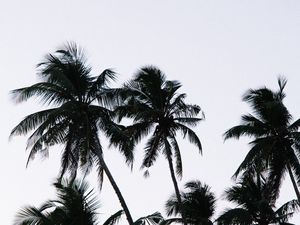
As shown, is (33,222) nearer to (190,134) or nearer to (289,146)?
(190,134)

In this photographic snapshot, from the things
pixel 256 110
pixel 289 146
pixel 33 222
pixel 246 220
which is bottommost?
pixel 33 222

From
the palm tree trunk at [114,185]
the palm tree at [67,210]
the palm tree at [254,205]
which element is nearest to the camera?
the palm tree at [67,210]

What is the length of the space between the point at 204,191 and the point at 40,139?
10.6m

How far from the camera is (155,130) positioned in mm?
27203

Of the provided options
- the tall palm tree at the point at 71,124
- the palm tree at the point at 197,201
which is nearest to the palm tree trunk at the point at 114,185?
the tall palm tree at the point at 71,124

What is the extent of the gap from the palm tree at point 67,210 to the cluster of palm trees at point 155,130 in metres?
6.01

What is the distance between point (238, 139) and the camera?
97.0ft

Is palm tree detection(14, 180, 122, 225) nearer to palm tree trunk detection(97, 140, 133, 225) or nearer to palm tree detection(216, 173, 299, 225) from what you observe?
palm tree trunk detection(97, 140, 133, 225)

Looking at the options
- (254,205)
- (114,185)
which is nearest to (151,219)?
(114,185)

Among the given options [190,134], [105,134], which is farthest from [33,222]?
[190,134]

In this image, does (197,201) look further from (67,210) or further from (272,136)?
(67,210)

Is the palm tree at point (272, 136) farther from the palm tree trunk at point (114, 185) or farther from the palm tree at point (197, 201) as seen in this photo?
the palm tree trunk at point (114, 185)

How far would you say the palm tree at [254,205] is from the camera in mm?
26859

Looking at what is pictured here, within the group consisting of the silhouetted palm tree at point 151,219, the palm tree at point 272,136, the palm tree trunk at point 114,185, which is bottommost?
the silhouetted palm tree at point 151,219
